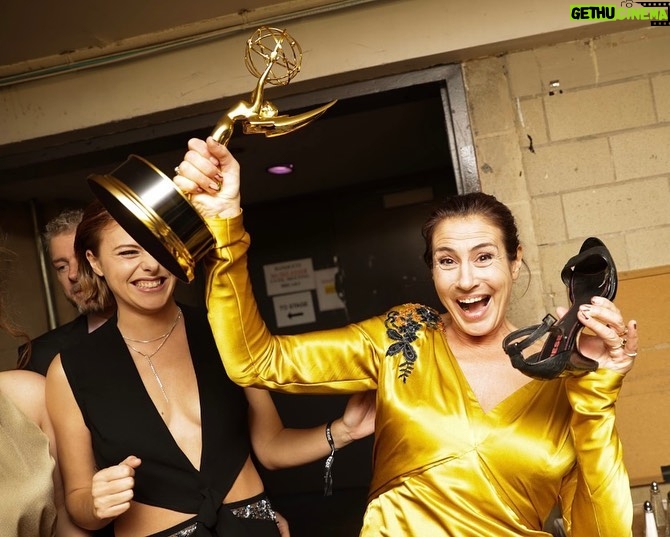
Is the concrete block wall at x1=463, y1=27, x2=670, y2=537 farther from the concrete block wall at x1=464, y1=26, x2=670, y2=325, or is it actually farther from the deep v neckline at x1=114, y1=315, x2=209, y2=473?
the deep v neckline at x1=114, y1=315, x2=209, y2=473

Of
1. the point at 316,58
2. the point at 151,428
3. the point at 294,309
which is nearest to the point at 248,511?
the point at 151,428

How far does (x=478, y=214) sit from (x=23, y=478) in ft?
3.90

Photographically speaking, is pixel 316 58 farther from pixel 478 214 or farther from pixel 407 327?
pixel 407 327

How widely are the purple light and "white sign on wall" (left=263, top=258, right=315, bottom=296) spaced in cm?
97

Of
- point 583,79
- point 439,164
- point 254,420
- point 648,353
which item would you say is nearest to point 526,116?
point 583,79

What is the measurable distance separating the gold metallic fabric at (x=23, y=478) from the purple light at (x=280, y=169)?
11.2ft

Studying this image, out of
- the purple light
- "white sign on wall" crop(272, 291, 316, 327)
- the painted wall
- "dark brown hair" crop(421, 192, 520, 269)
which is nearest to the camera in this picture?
"dark brown hair" crop(421, 192, 520, 269)

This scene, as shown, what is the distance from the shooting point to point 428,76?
2738mm

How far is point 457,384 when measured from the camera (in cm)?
177

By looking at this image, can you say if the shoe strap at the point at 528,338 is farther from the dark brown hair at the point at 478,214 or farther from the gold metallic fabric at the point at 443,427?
the dark brown hair at the point at 478,214

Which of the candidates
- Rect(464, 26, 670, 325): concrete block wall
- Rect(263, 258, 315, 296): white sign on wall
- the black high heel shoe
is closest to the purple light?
Rect(263, 258, 315, 296): white sign on wall

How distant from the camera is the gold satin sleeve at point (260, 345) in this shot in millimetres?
1553

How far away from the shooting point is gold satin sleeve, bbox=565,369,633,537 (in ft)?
5.04

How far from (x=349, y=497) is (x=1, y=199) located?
10.9 feet
